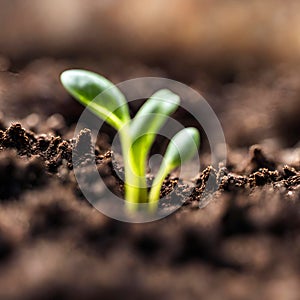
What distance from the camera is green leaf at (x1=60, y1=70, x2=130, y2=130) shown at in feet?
2.49

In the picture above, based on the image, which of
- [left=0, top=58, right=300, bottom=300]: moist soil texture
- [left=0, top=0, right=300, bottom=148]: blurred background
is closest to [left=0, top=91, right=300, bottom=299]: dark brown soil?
[left=0, top=58, right=300, bottom=300]: moist soil texture

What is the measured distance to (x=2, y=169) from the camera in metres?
0.71

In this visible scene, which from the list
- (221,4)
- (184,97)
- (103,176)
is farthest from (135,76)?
(103,176)

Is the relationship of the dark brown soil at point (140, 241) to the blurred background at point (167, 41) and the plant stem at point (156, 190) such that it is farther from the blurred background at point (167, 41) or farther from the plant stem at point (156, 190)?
the blurred background at point (167, 41)

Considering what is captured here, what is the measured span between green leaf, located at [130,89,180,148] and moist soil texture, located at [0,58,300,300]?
A: 75mm

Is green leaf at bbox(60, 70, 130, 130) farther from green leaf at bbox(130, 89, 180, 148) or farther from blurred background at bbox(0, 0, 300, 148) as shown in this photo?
blurred background at bbox(0, 0, 300, 148)

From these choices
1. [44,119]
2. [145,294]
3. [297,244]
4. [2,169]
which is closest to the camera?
[145,294]

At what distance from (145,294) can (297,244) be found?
21 centimetres

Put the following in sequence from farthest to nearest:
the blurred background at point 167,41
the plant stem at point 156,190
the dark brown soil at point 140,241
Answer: the blurred background at point 167,41, the plant stem at point 156,190, the dark brown soil at point 140,241

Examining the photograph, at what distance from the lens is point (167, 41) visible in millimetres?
1560

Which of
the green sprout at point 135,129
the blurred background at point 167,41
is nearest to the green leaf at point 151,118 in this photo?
the green sprout at point 135,129

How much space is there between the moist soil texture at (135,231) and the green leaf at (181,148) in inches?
1.9

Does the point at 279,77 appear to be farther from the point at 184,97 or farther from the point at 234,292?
the point at 234,292

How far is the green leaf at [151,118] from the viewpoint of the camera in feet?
2.47
